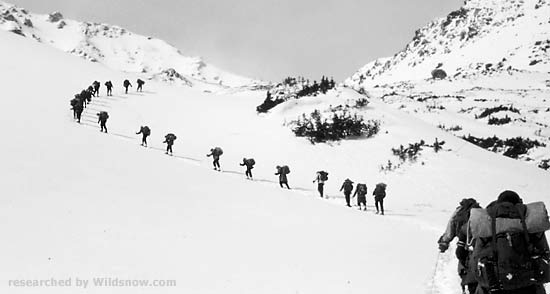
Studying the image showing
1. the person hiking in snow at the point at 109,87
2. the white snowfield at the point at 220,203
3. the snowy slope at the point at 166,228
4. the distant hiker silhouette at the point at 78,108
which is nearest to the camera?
the snowy slope at the point at 166,228

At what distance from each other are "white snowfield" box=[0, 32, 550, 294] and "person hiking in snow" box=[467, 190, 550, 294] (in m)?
4.28

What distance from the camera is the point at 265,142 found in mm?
30875

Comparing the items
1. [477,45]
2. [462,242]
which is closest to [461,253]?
[462,242]

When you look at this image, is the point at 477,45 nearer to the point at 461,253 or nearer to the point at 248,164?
A: the point at 248,164

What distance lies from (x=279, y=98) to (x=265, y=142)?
31.2 ft

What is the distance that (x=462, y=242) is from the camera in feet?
21.4

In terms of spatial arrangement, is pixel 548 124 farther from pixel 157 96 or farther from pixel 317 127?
pixel 157 96

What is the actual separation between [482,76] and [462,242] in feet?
241

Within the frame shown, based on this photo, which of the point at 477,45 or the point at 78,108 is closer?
the point at 78,108

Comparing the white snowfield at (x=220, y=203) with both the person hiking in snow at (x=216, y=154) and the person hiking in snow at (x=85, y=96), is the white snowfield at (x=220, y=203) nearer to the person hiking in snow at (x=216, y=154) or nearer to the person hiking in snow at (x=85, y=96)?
the person hiking in snow at (x=85, y=96)

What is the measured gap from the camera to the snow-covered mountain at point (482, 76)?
41.5 meters

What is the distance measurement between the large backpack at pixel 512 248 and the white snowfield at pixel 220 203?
4.29 m

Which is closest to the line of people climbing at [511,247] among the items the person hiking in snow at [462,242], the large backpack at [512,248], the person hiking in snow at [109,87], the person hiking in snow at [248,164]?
the large backpack at [512,248]

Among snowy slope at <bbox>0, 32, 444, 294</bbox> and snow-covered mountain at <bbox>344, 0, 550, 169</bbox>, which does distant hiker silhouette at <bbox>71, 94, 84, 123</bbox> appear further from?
snow-covered mountain at <bbox>344, 0, 550, 169</bbox>
